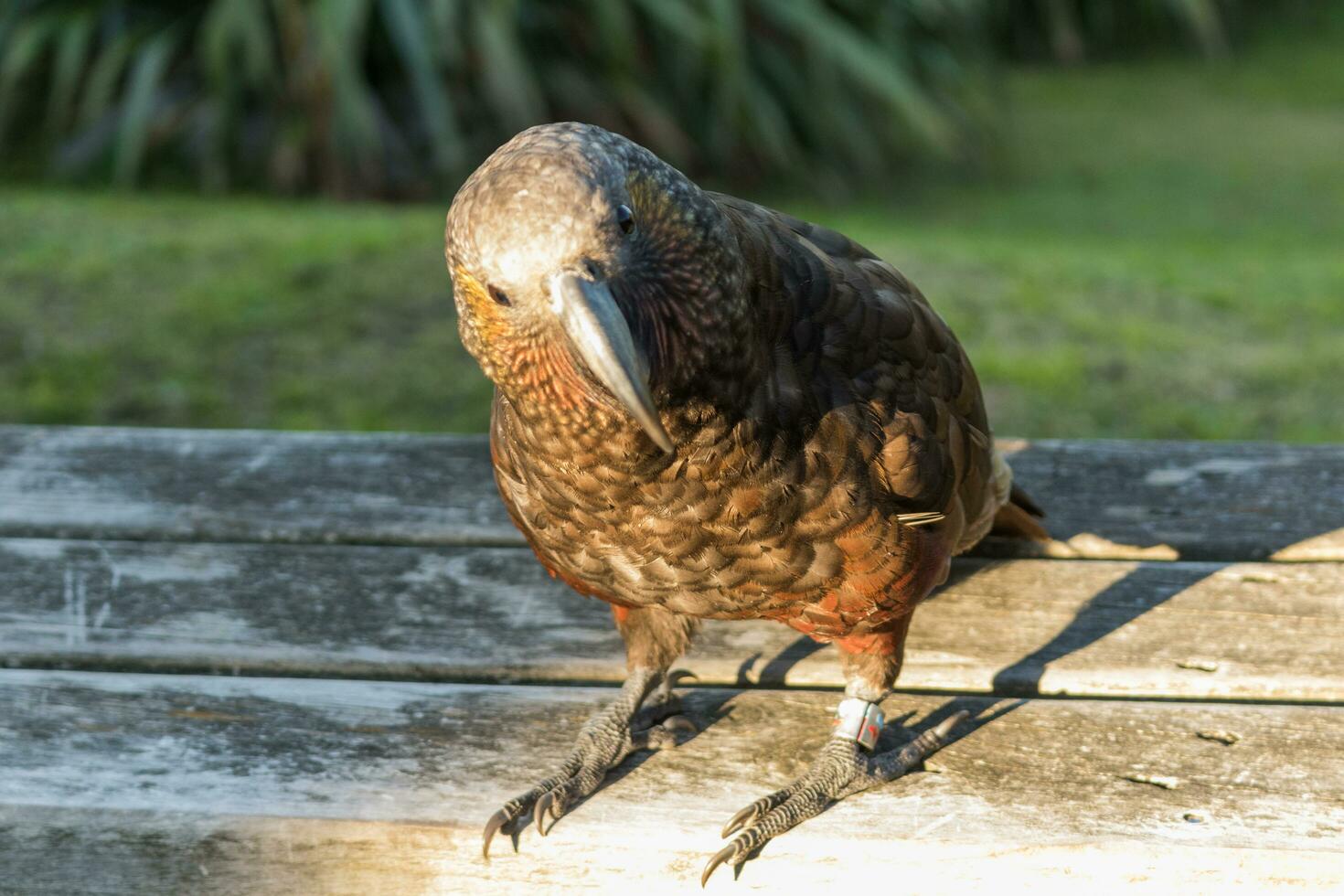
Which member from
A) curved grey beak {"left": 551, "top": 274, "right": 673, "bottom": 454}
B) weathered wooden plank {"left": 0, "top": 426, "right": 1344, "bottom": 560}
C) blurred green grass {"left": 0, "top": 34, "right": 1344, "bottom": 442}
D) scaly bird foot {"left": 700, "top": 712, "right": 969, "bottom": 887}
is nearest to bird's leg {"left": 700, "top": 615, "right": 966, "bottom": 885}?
scaly bird foot {"left": 700, "top": 712, "right": 969, "bottom": 887}

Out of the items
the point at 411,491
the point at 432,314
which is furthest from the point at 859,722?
the point at 432,314

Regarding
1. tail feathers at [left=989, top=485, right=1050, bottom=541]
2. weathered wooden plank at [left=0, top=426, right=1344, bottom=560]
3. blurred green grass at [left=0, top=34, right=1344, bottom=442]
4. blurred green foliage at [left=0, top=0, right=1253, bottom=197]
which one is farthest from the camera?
blurred green foliage at [left=0, top=0, right=1253, bottom=197]

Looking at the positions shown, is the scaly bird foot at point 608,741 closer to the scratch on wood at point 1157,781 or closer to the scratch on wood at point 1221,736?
the scratch on wood at point 1157,781

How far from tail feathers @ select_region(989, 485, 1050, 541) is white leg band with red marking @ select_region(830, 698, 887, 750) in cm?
47

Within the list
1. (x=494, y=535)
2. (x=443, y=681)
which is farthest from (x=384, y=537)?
(x=443, y=681)

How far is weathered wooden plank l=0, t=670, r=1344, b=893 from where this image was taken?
1720 millimetres

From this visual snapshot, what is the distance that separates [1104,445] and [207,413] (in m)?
3.11

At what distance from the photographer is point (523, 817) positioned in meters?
1.81

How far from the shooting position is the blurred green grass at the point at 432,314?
182 inches

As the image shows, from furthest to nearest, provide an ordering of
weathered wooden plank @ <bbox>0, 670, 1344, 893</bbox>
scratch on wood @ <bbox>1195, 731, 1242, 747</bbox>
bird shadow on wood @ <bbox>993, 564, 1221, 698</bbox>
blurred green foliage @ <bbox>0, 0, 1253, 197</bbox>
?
blurred green foliage @ <bbox>0, 0, 1253, 197</bbox> → bird shadow on wood @ <bbox>993, 564, 1221, 698</bbox> → scratch on wood @ <bbox>1195, 731, 1242, 747</bbox> → weathered wooden plank @ <bbox>0, 670, 1344, 893</bbox>

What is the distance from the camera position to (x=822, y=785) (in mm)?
1827

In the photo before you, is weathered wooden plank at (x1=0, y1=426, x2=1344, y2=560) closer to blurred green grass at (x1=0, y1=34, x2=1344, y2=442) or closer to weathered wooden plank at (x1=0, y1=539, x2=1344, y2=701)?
weathered wooden plank at (x1=0, y1=539, x2=1344, y2=701)

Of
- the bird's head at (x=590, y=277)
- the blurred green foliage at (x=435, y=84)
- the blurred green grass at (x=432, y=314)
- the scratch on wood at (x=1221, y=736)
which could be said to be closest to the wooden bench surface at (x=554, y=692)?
the scratch on wood at (x=1221, y=736)

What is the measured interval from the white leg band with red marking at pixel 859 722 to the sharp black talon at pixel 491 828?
49 centimetres
